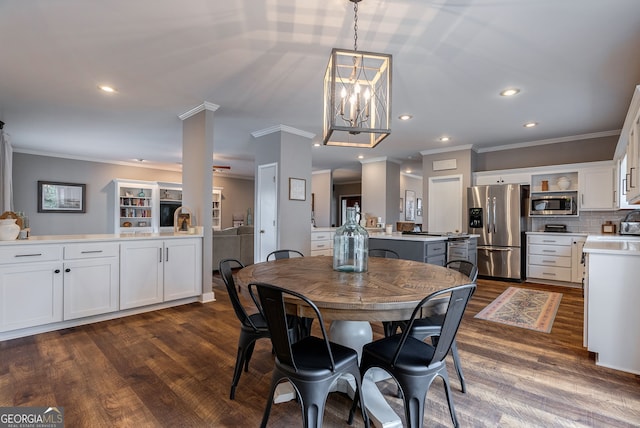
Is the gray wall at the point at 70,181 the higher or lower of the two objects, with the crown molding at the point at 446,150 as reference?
lower

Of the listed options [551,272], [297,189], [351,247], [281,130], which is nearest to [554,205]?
[551,272]

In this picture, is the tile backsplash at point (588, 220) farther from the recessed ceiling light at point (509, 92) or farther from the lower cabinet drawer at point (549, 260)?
the recessed ceiling light at point (509, 92)

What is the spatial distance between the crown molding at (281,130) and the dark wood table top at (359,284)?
9.75 feet

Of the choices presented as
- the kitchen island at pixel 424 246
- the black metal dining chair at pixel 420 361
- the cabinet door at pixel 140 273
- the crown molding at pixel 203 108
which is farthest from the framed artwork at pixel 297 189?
the black metal dining chair at pixel 420 361

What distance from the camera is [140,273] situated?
3.47m

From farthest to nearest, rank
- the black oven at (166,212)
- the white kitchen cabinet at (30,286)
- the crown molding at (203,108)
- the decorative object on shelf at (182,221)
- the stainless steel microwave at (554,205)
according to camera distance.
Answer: the black oven at (166,212)
the stainless steel microwave at (554,205)
the decorative object on shelf at (182,221)
the crown molding at (203,108)
the white kitchen cabinet at (30,286)

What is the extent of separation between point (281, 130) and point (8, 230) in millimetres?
3336

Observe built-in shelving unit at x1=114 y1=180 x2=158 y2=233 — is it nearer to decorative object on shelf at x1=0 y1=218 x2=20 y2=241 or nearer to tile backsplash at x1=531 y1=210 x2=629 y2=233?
decorative object on shelf at x1=0 y1=218 x2=20 y2=241

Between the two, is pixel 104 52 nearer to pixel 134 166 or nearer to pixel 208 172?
pixel 208 172

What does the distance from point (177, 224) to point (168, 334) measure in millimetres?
1561

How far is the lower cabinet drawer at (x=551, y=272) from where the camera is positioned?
16.6 feet

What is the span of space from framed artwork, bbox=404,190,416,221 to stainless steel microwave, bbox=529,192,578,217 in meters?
3.69

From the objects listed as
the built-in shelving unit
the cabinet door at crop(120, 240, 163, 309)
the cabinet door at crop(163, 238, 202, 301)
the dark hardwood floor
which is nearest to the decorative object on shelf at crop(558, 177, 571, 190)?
the dark hardwood floor

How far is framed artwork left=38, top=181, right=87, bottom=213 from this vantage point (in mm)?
6742
